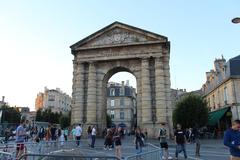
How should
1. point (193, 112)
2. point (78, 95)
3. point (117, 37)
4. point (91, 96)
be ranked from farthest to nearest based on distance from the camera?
point (193, 112)
point (117, 37)
point (78, 95)
point (91, 96)

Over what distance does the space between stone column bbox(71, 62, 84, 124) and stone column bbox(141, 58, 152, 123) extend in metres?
7.76

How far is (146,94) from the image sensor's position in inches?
1280

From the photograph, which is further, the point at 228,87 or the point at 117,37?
the point at 228,87

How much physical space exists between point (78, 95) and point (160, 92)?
10.3 m

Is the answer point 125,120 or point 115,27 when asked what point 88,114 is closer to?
point 115,27

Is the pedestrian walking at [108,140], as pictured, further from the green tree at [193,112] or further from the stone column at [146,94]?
the green tree at [193,112]

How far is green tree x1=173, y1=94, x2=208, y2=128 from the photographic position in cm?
4075

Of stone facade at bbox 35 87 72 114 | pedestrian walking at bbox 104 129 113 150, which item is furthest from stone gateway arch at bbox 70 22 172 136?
stone facade at bbox 35 87 72 114

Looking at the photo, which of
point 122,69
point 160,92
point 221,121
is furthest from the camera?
point 221,121

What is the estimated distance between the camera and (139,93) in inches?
1321

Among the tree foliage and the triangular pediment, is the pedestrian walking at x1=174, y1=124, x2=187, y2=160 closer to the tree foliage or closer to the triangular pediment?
the triangular pediment

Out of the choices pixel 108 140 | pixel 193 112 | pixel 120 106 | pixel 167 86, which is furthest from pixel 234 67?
pixel 120 106

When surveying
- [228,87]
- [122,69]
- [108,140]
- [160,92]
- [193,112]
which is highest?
[122,69]

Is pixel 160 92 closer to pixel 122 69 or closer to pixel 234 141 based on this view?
pixel 122 69
